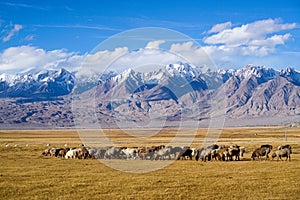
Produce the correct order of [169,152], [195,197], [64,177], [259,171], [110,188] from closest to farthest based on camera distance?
1. [195,197]
2. [110,188]
3. [64,177]
4. [259,171]
5. [169,152]

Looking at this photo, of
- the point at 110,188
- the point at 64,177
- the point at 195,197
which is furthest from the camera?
the point at 64,177

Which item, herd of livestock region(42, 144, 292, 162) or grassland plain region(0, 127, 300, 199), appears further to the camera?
herd of livestock region(42, 144, 292, 162)

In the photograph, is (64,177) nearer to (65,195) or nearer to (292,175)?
(65,195)

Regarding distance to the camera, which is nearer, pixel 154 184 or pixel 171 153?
pixel 154 184

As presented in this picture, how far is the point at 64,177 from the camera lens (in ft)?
86.2

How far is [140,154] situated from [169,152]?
11.5 feet

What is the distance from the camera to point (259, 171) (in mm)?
28953

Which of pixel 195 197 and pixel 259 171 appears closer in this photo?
pixel 195 197

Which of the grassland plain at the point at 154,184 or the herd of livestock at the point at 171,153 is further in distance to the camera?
the herd of livestock at the point at 171,153

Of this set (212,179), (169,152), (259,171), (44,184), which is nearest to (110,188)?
(44,184)

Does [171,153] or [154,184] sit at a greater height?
[171,153]

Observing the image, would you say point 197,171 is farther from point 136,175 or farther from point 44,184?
point 44,184

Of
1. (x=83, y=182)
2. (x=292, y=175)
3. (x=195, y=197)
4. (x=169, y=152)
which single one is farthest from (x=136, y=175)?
(x=169, y=152)

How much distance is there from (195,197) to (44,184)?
9.30 metres
